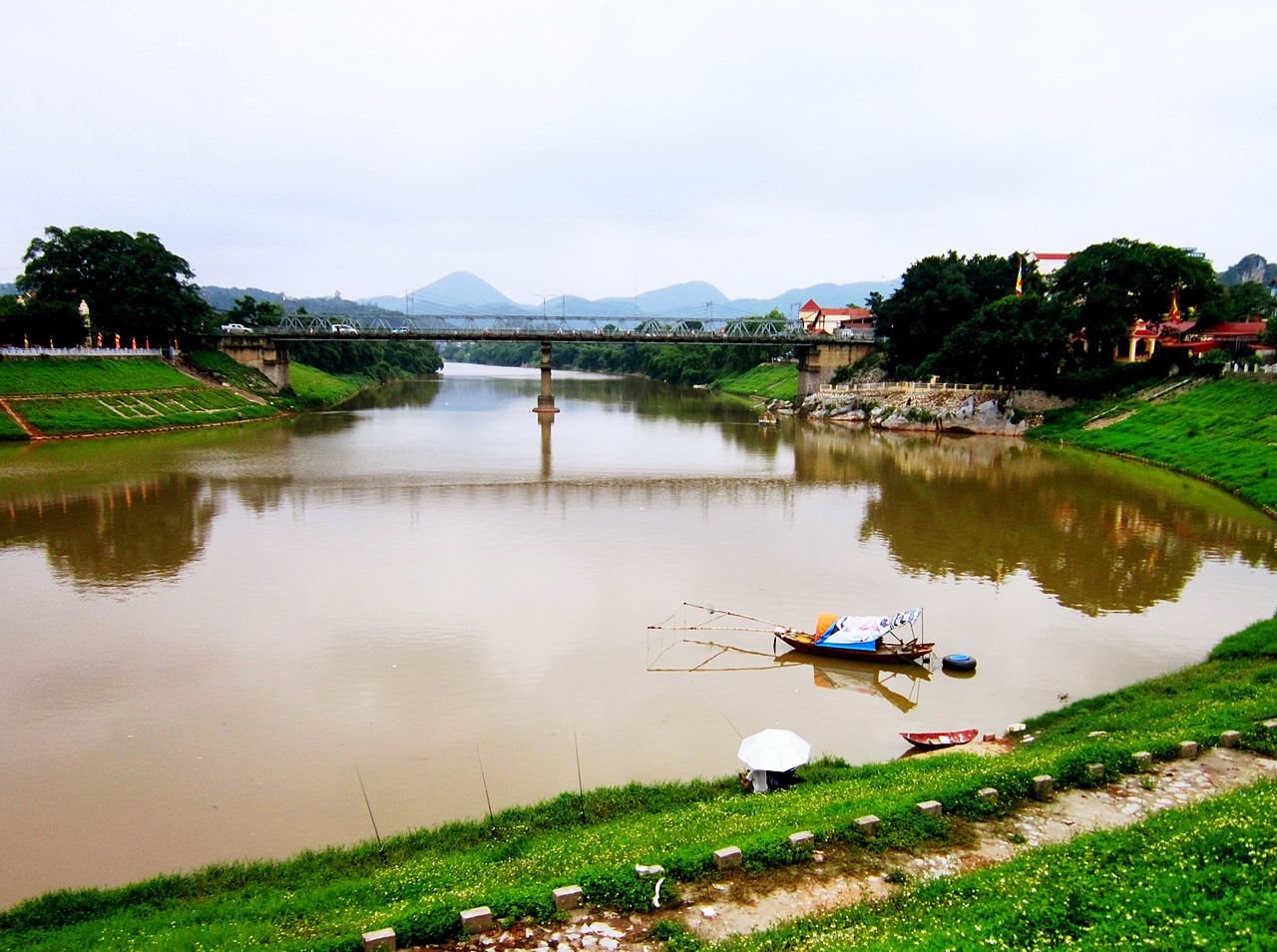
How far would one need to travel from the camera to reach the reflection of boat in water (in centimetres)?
1822

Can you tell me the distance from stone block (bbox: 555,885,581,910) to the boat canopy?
1186 centimetres

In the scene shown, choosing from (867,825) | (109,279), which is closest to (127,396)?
(109,279)

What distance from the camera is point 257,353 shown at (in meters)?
88.1

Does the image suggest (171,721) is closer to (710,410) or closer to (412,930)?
(412,930)

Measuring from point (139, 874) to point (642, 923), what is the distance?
7641 mm

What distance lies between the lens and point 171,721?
15.9 metres

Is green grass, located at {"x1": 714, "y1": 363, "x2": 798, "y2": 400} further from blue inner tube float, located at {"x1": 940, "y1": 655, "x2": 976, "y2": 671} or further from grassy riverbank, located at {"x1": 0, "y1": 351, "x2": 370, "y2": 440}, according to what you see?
blue inner tube float, located at {"x1": 940, "y1": 655, "x2": 976, "y2": 671}

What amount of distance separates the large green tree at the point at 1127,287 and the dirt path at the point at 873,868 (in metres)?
59.1

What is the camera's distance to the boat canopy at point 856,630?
63.6 feet

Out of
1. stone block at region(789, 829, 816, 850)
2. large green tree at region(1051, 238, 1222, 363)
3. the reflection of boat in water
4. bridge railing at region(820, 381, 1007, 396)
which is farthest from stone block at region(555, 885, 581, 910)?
bridge railing at region(820, 381, 1007, 396)

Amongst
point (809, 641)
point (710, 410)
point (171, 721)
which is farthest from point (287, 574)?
point (710, 410)

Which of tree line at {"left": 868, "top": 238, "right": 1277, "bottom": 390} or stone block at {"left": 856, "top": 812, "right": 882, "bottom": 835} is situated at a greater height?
tree line at {"left": 868, "top": 238, "right": 1277, "bottom": 390}

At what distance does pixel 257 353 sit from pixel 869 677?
85872 millimetres

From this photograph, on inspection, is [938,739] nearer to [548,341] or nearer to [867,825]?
[867,825]
